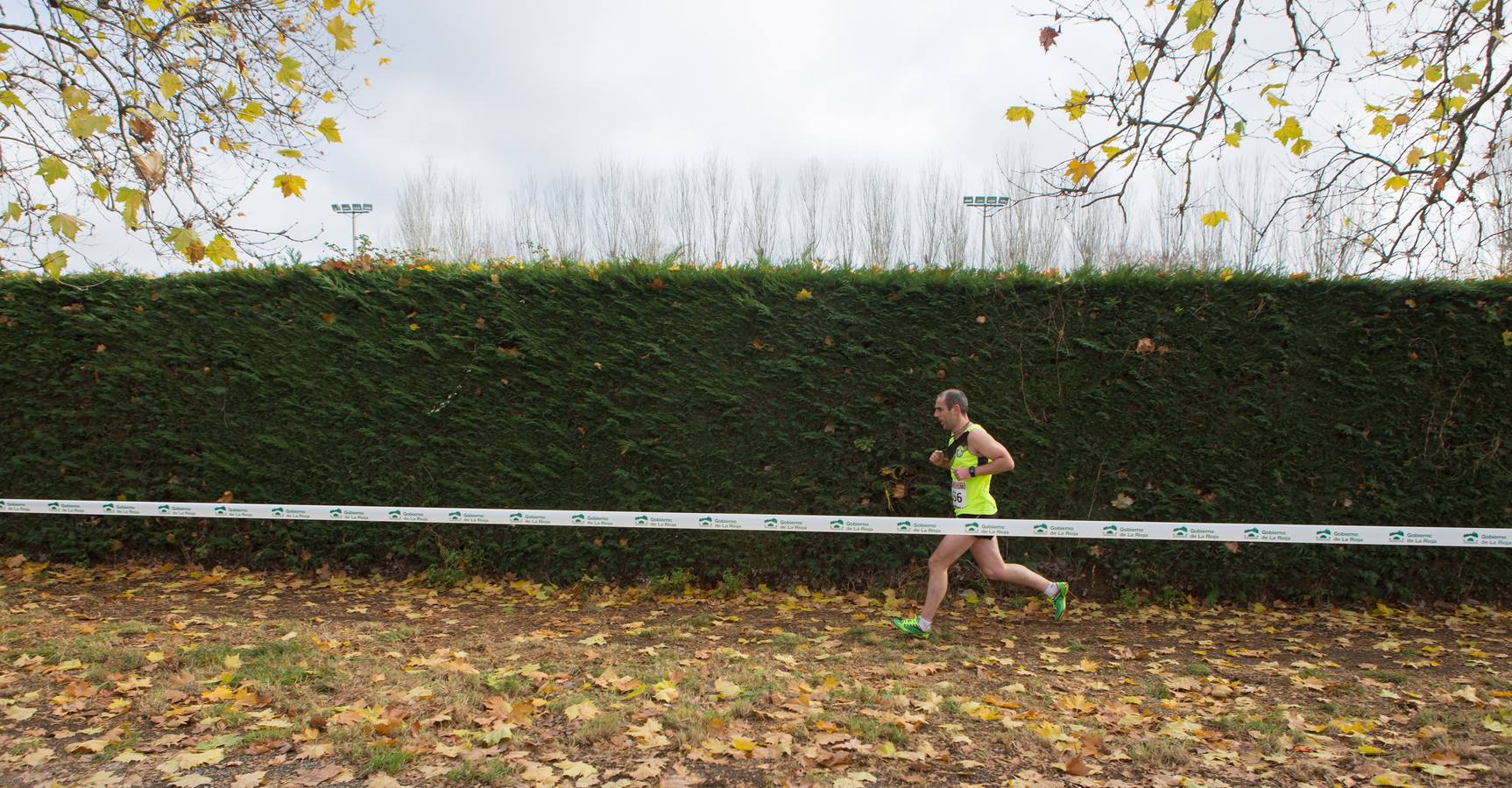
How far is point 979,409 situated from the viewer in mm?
7070

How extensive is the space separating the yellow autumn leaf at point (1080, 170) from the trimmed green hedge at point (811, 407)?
1.88 m

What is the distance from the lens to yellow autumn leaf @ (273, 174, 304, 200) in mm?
5566

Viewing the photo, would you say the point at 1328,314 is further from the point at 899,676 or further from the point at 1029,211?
the point at 1029,211

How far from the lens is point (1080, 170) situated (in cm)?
517

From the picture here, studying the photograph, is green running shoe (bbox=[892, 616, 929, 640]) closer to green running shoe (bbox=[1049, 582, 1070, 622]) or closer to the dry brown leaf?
green running shoe (bbox=[1049, 582, 1070, 622])

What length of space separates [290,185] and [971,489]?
476 cm

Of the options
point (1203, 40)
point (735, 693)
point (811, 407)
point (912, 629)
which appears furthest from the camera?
point (811, 407)

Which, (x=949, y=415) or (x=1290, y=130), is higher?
(x=1290, y=130)

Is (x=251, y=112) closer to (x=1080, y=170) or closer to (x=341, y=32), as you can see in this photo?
(x=341, y=32)

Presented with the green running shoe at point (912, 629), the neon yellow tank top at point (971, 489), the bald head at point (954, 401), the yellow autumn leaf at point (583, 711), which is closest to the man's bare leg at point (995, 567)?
the neon yellow tank top at point (971, 489)

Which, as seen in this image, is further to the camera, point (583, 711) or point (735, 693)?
point (735, 693)

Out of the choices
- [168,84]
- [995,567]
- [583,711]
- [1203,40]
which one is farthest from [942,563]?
[168,84]

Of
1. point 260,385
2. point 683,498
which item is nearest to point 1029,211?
point 683,498

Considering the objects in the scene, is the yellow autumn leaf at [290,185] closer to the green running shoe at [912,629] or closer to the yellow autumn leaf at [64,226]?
the yellow autumn leaf at [64,226]
